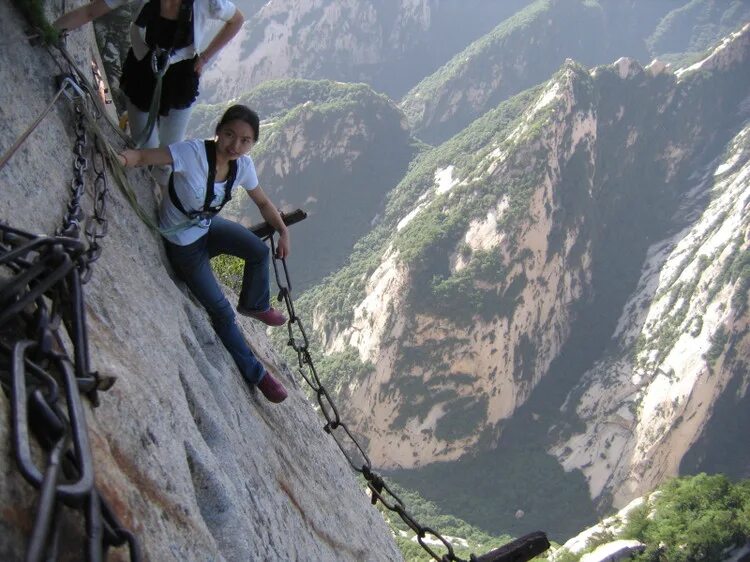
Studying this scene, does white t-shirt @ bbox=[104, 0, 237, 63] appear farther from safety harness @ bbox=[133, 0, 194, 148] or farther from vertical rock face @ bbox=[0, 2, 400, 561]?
vertical rock face @ bbox=[0, 2, 400, 561]

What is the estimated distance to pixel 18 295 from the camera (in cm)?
160

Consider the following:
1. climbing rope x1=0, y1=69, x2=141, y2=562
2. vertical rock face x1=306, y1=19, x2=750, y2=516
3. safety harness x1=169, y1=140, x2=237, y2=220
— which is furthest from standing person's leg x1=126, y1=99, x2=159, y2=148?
vertical rock face x1=306, y1=19, x2=750, y2=516

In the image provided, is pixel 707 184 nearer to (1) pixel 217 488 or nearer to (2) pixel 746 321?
(2) pixel 746 321

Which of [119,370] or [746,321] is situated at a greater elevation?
[746,321]

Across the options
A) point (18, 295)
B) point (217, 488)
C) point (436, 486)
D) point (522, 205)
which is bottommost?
point (217, 488)

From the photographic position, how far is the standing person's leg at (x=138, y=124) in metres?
4.21

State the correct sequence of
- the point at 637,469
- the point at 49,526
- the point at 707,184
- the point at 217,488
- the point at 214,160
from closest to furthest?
the point at 49,526, the point at 217,488, the point at 214,160, the point at 637,469, the point at 707,184

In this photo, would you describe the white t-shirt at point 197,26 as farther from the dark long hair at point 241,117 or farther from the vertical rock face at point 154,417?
the dark long hair at point 241,117

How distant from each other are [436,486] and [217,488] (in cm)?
3740

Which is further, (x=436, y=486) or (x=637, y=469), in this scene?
(x=436, y=486)

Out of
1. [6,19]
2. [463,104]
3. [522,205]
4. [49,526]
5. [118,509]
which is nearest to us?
[49,526]

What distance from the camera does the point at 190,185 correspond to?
353 cm

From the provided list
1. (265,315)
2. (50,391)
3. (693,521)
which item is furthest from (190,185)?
(693,521)

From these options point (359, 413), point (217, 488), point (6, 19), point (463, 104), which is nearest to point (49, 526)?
point (217, 488)
